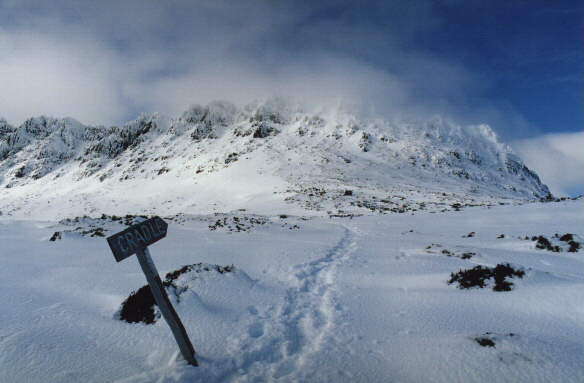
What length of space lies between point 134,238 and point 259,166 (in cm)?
7092

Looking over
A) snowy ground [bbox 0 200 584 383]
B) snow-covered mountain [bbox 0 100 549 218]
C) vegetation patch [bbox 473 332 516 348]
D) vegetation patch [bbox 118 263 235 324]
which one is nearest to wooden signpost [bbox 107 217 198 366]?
snowy ground [bbox 0 200 584 383]

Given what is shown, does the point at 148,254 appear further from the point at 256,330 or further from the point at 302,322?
the point at 302,322

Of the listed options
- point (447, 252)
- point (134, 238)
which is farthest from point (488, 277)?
point (134, 238)

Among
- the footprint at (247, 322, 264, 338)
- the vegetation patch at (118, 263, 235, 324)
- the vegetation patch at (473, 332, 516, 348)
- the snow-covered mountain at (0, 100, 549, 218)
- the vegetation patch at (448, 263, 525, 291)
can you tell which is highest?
the snow-covered mountain at (0, 100, 549, 218)

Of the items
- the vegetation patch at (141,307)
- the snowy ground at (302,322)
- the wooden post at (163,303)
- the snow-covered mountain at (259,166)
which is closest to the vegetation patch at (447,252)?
the snowy ground at (302,322)

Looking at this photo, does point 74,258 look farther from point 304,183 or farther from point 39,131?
point 39,131

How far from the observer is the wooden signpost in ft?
12.4

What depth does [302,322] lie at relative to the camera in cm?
588

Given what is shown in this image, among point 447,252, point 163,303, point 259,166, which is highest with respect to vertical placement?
point 259,166

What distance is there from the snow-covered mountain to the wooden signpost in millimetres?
32510

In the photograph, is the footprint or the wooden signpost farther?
the footprint

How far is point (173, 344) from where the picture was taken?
4887 millimetres

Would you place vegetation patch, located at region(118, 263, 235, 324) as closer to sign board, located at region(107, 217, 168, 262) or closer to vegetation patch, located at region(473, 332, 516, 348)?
sign board, located at region(107, 217, 168, 262)

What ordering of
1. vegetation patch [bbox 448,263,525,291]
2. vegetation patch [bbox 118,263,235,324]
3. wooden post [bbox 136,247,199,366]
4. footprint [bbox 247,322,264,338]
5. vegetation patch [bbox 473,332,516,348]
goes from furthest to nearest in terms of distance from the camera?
vegetation patch [bbox 448,263,525,291] → vegetation patch [bbox 118,263,235,324] → footprint [bbox 247,322,264,338] → vegetation patch [bbox 473,332,516,348] → wooden post [bbox 136,247,199,366]
